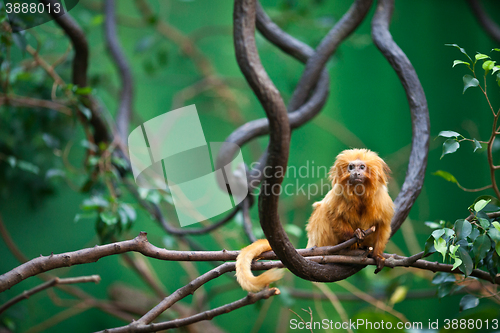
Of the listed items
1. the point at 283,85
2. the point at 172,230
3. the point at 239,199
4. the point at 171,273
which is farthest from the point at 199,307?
the point at 283,85

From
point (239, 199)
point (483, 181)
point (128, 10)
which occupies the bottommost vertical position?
point (483, 181)

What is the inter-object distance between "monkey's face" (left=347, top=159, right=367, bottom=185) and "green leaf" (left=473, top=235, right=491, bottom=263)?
0.39 meters

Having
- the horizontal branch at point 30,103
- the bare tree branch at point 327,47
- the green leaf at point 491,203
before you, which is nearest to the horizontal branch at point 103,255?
the green leaf at point 491,203

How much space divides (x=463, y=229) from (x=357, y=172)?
14.2 inches

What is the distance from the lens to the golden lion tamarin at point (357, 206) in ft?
4.36

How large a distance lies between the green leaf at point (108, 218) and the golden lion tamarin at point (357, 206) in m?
0.93

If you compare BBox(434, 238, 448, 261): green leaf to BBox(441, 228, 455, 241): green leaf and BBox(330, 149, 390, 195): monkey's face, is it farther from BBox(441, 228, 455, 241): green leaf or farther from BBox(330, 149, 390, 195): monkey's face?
BBox(330, 149, 390, 195): monkey's face

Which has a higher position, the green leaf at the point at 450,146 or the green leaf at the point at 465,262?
the green leaf at the point at 450,146

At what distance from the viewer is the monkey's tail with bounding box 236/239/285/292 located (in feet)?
3.36

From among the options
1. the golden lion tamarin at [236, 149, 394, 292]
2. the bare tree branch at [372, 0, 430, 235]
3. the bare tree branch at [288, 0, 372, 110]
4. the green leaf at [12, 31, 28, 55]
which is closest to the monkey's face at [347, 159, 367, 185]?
the golden lion tamarin at [236, 149, 394, 292]

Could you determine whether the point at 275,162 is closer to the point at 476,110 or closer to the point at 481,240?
the point at 481,240

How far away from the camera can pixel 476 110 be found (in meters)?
3.20

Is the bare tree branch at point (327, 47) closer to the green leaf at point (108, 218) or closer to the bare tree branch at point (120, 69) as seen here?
the green leaf at point (108, 218)

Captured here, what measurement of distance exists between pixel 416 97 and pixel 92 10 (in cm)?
277
